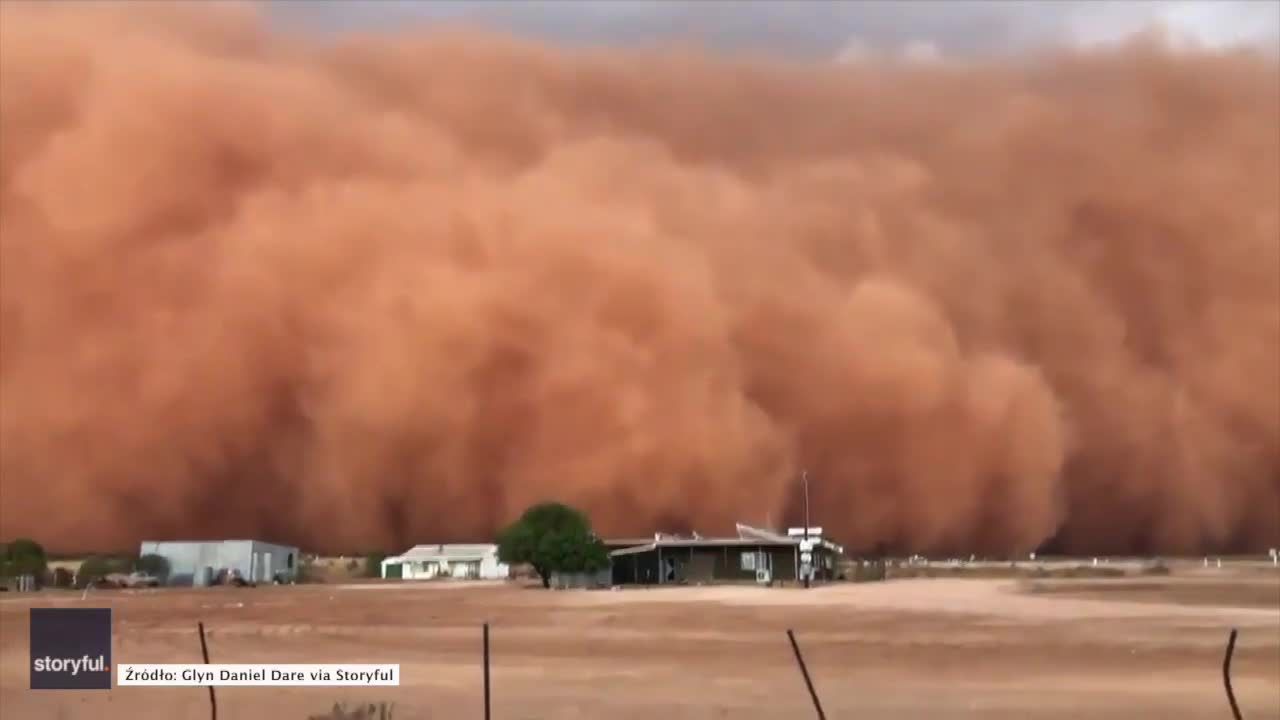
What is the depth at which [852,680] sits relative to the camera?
9156 millimetres

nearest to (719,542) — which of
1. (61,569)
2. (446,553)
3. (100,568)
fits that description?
(446,553)

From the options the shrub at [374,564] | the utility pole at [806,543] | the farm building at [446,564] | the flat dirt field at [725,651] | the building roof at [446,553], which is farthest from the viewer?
the building roof at [446,553]

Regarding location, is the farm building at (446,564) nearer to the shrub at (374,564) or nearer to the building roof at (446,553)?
the building roof at (446,553)

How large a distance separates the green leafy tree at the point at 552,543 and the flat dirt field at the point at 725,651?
13.5 ft

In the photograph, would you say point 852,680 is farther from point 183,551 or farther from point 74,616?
point 183,551

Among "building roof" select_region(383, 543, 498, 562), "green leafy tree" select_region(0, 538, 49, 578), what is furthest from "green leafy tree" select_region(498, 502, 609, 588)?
"green leafy tree" select_region(0, 538, 49, 578)

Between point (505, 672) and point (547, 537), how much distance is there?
13.8 metres

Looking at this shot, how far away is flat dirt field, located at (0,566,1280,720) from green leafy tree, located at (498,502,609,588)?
4.12m

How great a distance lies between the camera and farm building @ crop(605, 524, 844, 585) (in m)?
25.3
